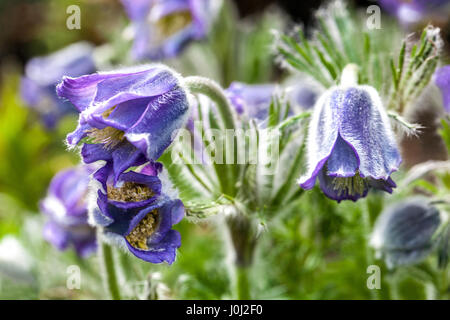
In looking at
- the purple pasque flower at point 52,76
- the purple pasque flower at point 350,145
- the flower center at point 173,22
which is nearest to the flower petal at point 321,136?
the purple pasque flower at point 350,145

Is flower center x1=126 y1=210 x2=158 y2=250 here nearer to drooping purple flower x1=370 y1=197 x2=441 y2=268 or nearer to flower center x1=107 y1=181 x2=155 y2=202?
flower center x1=107 y1=181 x2=155 y2=202

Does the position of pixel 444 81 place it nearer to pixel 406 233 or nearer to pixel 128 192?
pixel 406 233

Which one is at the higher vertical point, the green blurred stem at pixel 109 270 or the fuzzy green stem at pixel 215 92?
the fuzzy green stem at pixel 215 92

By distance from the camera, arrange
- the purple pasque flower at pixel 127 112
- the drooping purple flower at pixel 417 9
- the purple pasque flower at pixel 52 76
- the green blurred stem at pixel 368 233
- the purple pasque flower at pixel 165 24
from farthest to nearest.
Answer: the purple pasque flower at pixel 52 76 < the purple pasque flower at pixel 165 24 < the drooping purple flower at pixel 417 9 < the green blurred stem at pixel 368 233 < the purple pasque flower at pixel 127 112

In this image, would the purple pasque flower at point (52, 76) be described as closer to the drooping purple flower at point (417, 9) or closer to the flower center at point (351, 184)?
the drooping purple flower at point (417, 9)

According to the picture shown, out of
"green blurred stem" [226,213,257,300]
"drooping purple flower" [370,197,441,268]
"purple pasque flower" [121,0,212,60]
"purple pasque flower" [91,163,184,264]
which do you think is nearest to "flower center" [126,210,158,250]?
"purple pasque flower" [91,163,184,264]
